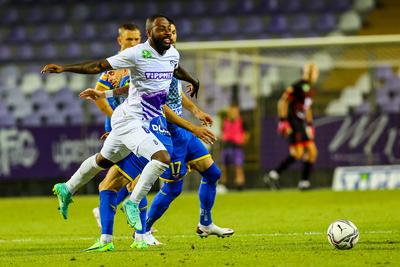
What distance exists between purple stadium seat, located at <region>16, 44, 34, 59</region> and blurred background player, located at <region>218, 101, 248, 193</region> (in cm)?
694

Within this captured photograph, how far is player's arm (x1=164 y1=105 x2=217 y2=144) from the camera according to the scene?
8.19 m

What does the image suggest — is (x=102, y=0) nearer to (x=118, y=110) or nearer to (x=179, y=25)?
(x=179, y=25)

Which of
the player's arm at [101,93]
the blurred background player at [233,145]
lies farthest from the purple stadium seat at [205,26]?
the player's arm at [101,93]

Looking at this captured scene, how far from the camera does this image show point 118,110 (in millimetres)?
8203

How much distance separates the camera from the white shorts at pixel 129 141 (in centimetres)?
784

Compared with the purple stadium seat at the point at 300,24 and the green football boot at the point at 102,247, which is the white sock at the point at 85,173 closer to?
the green football boot at the point at 102,247

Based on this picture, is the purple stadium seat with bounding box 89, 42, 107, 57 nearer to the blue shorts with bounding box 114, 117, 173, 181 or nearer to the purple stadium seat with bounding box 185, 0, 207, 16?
the purple stadium seat with bounding box 185, 0, 207, 16

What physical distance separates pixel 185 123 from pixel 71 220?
4993 mm

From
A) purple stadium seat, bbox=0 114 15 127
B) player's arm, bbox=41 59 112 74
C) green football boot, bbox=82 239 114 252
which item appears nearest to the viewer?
player's arm, bbox=41 59 112 74

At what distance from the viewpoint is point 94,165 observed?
27.3 feet

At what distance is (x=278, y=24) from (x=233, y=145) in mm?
5404

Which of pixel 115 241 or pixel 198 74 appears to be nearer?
pixel 115 241

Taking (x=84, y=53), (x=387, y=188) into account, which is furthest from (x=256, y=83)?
(x=84, y=53)

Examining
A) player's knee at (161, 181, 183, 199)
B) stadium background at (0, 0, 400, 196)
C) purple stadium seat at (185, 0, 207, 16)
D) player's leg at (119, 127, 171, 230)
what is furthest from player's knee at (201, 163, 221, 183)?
purple stadium seat at (185, 0, 207, 16)
